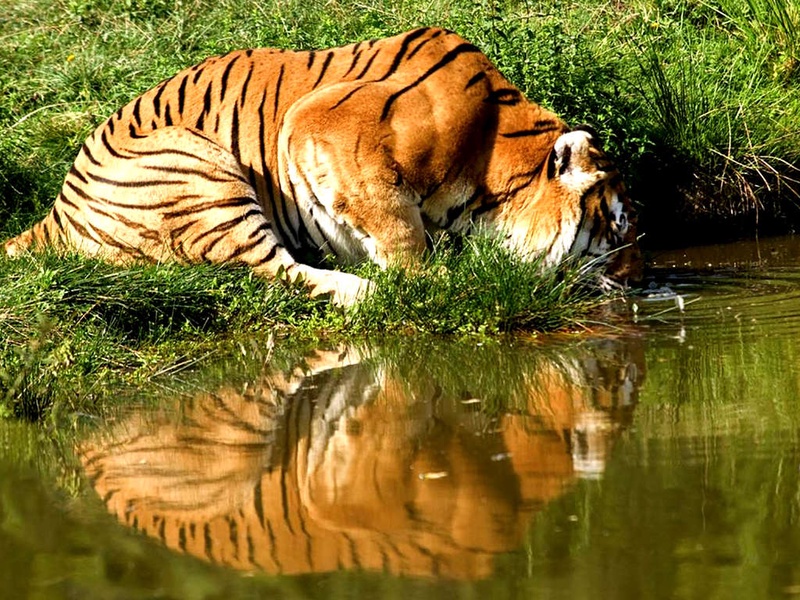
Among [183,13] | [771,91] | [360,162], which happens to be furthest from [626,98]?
[183,13]

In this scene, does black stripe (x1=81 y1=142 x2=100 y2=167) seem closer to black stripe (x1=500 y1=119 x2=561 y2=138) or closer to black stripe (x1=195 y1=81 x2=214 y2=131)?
black stripe (x1=195 y1=81 x2=214 y2=131)

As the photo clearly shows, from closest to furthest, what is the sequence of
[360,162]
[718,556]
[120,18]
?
[718,556], [360,162], [120,18]

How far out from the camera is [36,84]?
391 inches

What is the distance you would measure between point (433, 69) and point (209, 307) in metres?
1.76

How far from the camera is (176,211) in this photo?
23.8 ft

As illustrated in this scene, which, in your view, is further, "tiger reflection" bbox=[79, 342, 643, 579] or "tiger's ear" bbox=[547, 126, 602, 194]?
"tiger's ear" bbox=[547, 126, 602, 194]

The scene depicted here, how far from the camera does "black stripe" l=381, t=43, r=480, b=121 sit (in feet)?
23.3

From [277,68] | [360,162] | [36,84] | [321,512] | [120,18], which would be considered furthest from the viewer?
[120,18]

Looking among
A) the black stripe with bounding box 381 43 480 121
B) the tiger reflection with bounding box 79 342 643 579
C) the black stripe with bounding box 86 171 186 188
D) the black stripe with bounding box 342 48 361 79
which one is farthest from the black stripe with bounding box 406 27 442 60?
the tiger reflection with bounding box 79 342 643 579

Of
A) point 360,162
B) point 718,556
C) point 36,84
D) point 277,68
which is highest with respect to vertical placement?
point 36,84

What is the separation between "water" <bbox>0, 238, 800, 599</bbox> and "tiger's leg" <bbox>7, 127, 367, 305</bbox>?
1193 millimetres

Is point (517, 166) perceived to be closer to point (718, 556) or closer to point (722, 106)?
point (722, 106)

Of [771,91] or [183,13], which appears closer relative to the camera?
[771,91]

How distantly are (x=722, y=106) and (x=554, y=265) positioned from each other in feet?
8.67
